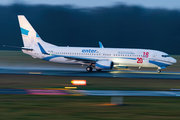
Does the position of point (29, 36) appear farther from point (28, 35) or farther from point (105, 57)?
point (105, 57)

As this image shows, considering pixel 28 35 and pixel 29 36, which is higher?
pixel 28 35

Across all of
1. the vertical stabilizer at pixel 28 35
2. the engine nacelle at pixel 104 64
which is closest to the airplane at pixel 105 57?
the engine nacelle at pixel 104 64

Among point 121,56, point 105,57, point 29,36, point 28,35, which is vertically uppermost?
point 28,35

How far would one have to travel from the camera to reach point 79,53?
41.8 metres

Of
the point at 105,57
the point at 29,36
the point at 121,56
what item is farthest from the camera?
the point at 29,36

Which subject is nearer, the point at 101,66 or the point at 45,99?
the point at 45,99

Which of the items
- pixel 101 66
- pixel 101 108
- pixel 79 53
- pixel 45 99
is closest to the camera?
pixel 101 108

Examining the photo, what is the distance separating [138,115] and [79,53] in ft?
93.9

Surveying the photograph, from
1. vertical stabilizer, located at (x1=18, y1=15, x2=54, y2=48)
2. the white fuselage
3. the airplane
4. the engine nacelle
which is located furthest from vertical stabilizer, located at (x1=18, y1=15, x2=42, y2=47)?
the engine nacelle

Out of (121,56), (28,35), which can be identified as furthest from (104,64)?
(28,35)

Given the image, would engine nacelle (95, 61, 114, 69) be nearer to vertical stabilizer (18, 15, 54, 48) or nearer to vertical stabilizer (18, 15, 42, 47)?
vertical stabilizer (18, 15, 54, 48)

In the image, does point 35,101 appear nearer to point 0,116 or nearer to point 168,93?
point 0,116

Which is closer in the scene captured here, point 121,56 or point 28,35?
point 121,56

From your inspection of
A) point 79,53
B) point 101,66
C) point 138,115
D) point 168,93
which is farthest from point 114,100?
point 79,53
